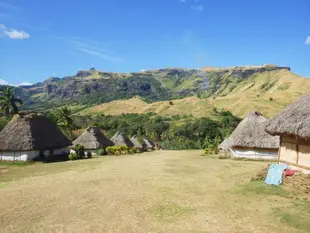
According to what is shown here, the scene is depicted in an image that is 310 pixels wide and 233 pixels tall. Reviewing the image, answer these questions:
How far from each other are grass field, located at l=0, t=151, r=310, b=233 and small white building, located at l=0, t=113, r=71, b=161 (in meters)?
12.1

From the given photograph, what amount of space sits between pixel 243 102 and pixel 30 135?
107 metres

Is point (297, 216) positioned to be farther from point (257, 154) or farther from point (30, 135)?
point (30, 135)

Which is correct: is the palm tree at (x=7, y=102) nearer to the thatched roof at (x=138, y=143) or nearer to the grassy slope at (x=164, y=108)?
the thatched roof at (x=138, y=143)

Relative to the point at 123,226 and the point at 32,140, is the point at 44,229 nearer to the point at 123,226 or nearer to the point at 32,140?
the point at 123,226

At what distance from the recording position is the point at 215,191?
15500 mm

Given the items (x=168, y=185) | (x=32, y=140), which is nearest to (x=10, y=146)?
(x=32, y=140)

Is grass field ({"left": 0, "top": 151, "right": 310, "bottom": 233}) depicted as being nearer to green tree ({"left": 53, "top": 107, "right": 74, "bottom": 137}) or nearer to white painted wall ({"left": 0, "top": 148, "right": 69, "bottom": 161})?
white painted wall ({"left": 0, "top": 148, "right": 69, "bottom": 161})

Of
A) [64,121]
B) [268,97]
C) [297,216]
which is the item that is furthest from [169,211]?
[268,97]

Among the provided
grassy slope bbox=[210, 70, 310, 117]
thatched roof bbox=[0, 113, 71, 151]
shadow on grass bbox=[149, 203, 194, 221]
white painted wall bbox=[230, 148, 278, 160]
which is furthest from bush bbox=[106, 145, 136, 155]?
grassy slope bbox=[210, 70, 310, 117]

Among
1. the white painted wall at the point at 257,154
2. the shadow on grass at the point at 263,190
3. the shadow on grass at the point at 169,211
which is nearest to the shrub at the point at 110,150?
the white painted wall at the point at 257,154

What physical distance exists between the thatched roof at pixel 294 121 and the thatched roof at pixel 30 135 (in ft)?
73.7

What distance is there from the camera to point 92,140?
41406 mm

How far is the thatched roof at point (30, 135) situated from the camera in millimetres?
30958

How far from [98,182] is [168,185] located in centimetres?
400
